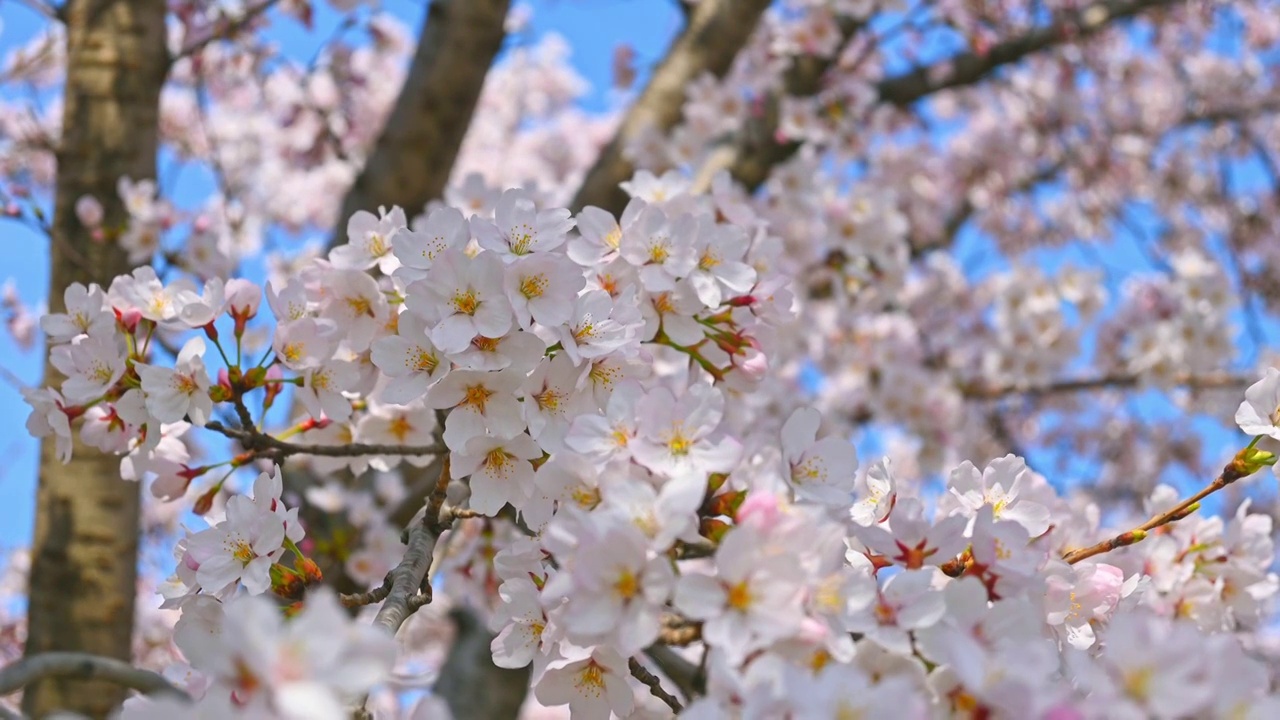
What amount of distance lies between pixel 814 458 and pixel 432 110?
2387mm

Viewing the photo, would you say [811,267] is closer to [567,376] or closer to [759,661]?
[567,376]

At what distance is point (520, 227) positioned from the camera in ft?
4.23

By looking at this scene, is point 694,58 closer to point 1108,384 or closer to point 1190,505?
point 1108,384

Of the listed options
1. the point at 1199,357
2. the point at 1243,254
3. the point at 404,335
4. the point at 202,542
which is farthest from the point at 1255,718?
the point at 1243,254

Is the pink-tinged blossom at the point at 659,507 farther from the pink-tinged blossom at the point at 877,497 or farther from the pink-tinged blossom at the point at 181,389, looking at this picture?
the pink-tinged blossom at the point at 181,389

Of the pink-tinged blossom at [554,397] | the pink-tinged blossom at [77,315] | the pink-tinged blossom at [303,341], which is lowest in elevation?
the pink-tinged blossom at [77,315]

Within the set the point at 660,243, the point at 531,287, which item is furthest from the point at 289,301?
the point at 660,243

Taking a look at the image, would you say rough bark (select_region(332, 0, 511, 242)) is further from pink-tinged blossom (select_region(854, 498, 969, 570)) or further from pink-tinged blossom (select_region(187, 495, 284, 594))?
pink-tinged blossom (select_region(854, 498, 969, 570))

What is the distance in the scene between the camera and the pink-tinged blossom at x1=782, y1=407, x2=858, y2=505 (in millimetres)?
1171

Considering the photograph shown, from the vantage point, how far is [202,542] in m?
1.19

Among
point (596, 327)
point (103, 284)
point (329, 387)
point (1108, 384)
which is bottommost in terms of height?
point (1108, 384)

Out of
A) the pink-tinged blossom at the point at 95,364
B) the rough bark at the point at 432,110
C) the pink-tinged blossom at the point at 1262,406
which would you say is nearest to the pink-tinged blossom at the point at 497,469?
the pink-tinged blossom at the point at 95,364

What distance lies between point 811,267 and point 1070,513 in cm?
171

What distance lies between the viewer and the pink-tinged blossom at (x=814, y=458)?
117 cm
